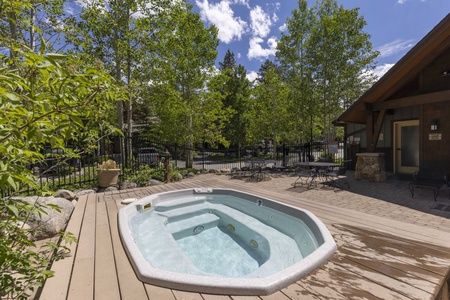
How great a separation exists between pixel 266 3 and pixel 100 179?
13.9 metres

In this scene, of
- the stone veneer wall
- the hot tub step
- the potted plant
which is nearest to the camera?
the hot tub step

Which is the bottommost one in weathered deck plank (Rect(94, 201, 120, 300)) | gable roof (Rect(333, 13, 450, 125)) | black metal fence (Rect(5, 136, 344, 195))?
weathered deck plank (Rect(94, 201, 120, 300))

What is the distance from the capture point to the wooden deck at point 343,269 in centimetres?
199

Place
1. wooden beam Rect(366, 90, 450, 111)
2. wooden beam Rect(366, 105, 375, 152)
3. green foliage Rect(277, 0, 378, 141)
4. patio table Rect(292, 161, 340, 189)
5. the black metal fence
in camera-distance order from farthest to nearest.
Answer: green foliage Rect(277, 0, 378, 141) < wooden beam Rect(366, 105, 375, 152) < patio table Rect(292, 161, 340, 189) < wooden beam Rect(366, 90, 450, 111) < the black metal fence

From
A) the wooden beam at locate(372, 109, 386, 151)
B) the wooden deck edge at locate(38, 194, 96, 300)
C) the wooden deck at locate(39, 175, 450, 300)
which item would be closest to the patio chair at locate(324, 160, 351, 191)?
the wooden beam at locate(372, 109, 386, 151)

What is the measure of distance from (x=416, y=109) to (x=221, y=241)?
944 centimetres

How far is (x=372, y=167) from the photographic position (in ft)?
26.6

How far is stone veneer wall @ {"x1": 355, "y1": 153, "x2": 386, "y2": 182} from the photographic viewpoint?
7988mm

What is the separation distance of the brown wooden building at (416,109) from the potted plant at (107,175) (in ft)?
31.7

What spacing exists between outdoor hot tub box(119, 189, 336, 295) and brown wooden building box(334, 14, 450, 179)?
5.71 metres

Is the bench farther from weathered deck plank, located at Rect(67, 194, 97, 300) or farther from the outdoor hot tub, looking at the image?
weathered deck plank, located at Rect(67, 194, 97, 300)

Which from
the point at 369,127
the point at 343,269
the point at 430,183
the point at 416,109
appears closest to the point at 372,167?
the point at 369,127

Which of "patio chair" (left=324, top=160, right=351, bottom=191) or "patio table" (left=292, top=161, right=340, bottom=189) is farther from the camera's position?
"patio table" (left=292, top=161, right=340, bottom=189)

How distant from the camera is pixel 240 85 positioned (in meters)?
22.6
